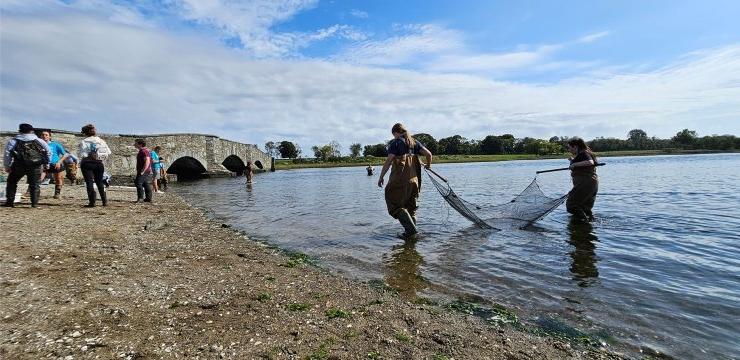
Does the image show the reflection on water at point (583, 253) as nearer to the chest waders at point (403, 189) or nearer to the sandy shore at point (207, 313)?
the sandy shore at point (207, 313)

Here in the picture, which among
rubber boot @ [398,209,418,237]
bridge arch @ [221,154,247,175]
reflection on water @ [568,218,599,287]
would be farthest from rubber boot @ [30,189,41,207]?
bridge arch @ [221,154,247,175]

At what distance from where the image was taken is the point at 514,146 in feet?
559

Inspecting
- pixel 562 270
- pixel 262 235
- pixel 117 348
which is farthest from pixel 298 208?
pixel 117 348

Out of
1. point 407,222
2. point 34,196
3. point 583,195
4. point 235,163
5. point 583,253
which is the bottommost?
point 583,253

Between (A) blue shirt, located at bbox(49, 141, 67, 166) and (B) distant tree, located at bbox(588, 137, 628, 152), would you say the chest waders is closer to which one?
(A) blue shirt, located at bbox(49, 141, 67, 166)

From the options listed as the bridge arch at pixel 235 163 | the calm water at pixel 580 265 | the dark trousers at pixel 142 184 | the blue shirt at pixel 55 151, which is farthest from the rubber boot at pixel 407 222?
the bridge arch at pixel 235 163

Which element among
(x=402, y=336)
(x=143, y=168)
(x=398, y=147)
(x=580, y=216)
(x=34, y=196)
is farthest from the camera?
(x=143, y=168)

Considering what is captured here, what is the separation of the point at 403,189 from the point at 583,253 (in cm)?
415

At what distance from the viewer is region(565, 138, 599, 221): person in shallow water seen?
12.1 metres

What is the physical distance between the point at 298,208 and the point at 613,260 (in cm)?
1225

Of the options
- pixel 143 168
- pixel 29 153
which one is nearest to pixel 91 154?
pixel 29 153

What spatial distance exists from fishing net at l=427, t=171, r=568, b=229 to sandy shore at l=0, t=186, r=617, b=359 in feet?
18.5

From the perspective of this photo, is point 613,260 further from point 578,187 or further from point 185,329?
point 185,329

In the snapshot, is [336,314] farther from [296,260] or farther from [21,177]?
[21,177]
